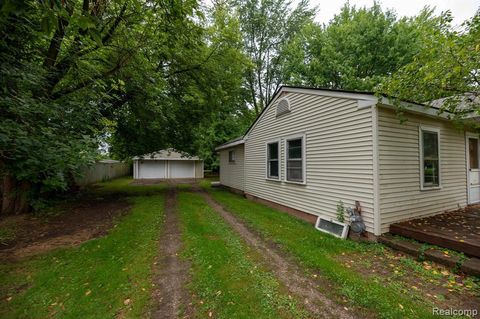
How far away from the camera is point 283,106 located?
748cm

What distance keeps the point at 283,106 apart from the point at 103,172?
18.3 meters

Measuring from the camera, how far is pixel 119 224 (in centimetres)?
603

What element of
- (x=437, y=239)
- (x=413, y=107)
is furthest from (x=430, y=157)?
(x=437, y=239)

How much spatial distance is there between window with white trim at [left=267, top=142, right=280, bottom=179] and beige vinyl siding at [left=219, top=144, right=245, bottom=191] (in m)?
3.11

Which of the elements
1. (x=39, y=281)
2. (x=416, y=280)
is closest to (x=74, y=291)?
(x=39, y=281)

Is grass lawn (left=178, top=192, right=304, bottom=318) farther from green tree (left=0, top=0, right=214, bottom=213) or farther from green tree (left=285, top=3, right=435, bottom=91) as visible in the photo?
green tree (left=285, top=3, right=435, bottom=91)

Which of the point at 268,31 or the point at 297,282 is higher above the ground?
the point at 268,31

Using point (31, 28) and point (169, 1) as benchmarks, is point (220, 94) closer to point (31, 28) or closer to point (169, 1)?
point (169, 1)

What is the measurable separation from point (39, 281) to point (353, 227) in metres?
5.83

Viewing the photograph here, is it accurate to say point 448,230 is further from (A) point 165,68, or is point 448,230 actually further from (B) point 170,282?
(A) point 165,68

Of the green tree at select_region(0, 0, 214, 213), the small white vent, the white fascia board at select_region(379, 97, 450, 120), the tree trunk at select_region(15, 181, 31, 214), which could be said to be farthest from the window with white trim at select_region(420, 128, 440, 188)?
the tree trunk at select_region(15, 181, 31, 214)

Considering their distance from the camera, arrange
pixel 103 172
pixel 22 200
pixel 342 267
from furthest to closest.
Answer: pixel 103 172, pixel 22 200, pixel 342 267

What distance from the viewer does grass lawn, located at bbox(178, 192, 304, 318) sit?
8.31 feet

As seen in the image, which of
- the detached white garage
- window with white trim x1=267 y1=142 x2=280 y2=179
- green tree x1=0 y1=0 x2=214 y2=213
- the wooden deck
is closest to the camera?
green tree x1=0 y1=0 x2=214 y2=213
